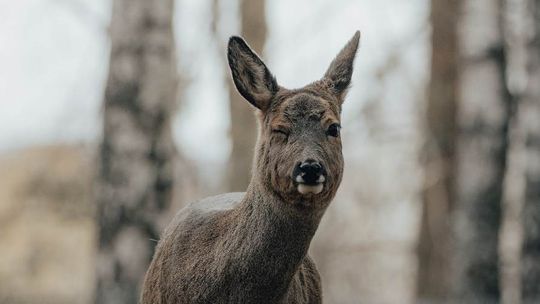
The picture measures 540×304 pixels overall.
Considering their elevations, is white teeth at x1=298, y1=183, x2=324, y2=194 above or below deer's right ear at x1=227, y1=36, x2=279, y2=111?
below

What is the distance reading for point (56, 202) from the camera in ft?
A: 64.7

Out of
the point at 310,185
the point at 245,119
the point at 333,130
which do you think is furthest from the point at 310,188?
the point at 245,119

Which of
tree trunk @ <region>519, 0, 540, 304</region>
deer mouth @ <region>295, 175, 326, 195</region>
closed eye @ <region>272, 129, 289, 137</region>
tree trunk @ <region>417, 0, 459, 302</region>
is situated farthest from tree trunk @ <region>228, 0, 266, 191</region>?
deer mouth @ <region>295, 175, 326, 195</region>

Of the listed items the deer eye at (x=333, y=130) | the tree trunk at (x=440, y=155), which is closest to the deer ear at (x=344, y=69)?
the deer eye at (x=333, y=130)

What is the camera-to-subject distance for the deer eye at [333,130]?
5.73m

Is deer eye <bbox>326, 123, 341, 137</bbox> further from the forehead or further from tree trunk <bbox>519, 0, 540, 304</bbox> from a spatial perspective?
tree trunk <bbox>519, 0, 540, 304</bbox>

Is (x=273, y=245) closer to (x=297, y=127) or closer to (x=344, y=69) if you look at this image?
(x=297, y=127)

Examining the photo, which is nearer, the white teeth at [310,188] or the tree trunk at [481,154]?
the white teeth at [310,188]

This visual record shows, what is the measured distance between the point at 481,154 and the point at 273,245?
25.9ft

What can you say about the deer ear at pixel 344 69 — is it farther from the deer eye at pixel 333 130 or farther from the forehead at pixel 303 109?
the deer eye at pixel 333 130

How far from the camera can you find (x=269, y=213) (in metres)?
5.68

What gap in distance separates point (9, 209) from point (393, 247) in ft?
26.6

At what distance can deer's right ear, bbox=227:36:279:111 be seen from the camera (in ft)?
19.5

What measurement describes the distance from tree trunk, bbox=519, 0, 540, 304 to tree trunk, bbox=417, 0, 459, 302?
4.14 metres
